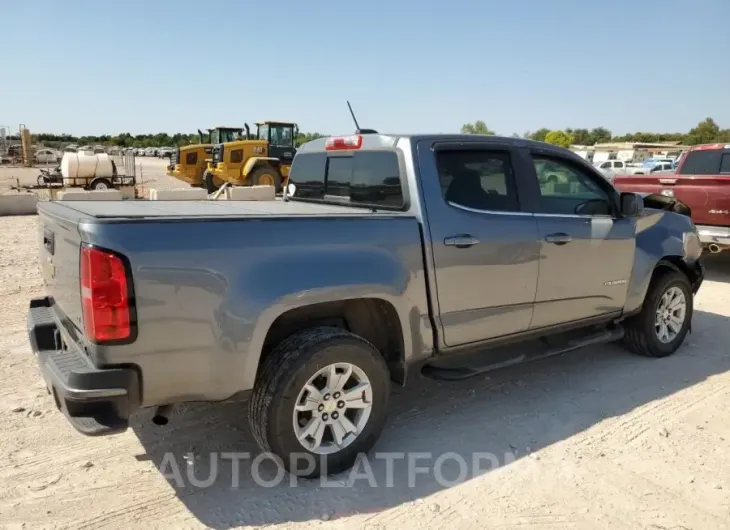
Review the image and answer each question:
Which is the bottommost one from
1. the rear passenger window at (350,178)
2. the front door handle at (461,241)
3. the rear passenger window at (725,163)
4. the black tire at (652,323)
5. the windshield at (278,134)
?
the black tire at (652,323)

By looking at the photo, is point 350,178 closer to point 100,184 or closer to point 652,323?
point 652,323

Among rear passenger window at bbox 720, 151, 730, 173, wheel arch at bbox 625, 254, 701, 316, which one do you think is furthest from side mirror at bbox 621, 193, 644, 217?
rear passenger window at bbox 720, 151, 730, 173

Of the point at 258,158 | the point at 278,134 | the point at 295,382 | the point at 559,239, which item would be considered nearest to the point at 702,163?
the point at 559,239

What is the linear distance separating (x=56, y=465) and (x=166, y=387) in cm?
115

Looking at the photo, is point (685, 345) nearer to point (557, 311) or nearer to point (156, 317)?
point (557, 311)

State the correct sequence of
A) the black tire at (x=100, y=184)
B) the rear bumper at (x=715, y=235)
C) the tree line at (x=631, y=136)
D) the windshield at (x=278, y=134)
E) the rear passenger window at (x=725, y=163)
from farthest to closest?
the tree line at (x=631, y=136), the windshield at (x=278, y=134), the black tire at (x=100, y=184), the rear passenger window at (x=725, y=163), the rear bumper at (x=715, y=235)

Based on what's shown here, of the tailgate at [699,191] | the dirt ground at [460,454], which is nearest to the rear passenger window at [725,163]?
the tailgate at [699,191]

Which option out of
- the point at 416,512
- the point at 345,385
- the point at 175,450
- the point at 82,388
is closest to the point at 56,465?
the point at 175,450

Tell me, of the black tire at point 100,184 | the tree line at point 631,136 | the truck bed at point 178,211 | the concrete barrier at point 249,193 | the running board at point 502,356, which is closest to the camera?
the truck bed at point 178,211

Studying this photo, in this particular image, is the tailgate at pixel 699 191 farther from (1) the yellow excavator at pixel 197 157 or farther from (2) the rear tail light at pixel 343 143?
(1) the yellow excavator at pixel 197 157

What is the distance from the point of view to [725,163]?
943cm

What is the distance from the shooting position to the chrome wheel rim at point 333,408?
10.4 ft

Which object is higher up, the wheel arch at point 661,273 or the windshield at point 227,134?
the windshield at point 227,134

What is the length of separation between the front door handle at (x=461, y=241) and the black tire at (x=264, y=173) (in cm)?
1747
